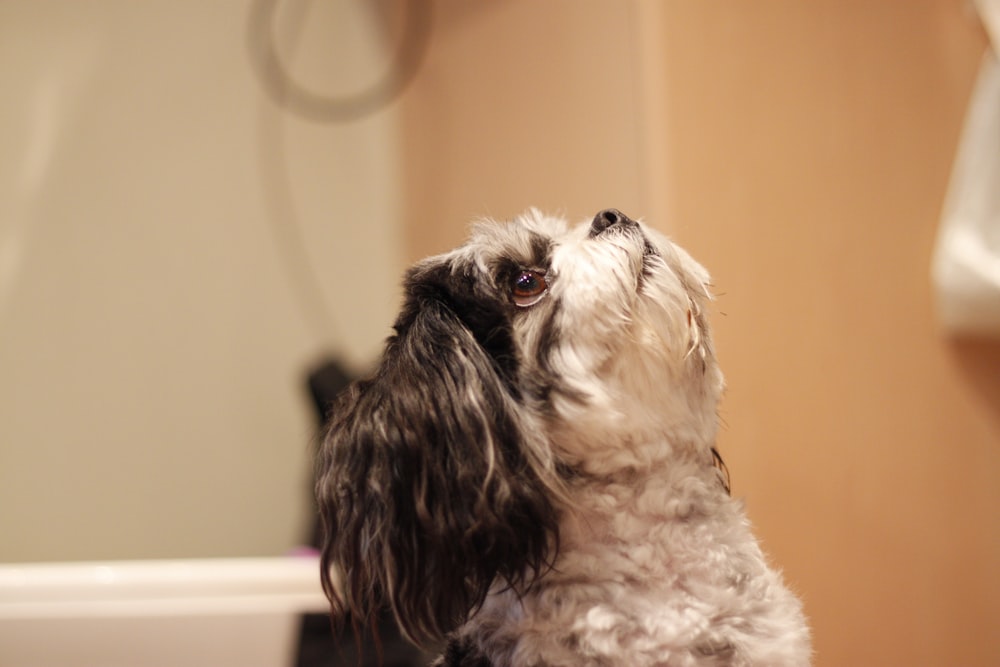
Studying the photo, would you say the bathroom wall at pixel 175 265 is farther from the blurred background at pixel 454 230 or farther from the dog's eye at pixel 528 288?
the dog's eye at pixel 528 288

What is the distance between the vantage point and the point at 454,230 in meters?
1.96

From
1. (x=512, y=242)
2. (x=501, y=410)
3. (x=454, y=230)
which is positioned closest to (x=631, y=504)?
(x=501, y=410)

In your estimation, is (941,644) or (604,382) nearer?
(604,382)

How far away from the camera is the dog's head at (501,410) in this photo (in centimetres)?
75

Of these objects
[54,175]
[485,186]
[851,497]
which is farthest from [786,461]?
[54,175]

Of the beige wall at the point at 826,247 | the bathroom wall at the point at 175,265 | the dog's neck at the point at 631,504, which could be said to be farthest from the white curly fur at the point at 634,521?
the bathroom wall at the point at 175,265

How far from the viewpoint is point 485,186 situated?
1.83 m

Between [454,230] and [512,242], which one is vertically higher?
[512,242]

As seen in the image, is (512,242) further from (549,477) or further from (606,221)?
(549,477)

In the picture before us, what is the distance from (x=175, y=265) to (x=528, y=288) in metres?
1.34

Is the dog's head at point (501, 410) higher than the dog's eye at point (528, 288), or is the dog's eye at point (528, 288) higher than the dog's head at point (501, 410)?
the dog's eye at point (528, 288)

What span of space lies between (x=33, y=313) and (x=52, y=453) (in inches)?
11.3

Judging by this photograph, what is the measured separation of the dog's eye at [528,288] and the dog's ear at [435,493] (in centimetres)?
7

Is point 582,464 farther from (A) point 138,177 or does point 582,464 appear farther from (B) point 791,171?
(A) point 138,177
